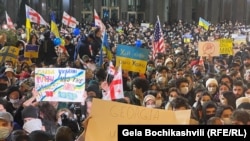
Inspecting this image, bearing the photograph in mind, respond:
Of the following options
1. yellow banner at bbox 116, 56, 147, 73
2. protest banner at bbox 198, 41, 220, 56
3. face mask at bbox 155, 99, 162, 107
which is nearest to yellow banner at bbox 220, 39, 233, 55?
protest banner at bbox 198, 41, 220, 56

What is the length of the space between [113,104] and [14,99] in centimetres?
352

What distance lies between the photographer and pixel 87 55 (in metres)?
13.2

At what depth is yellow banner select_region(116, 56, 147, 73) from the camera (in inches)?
387

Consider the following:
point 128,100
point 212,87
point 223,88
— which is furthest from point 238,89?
point 128,100

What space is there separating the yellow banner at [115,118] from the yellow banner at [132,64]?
494 cm

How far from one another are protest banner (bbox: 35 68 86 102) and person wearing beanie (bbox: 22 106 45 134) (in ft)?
1.25

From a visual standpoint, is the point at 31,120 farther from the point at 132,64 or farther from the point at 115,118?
the point at 132,64

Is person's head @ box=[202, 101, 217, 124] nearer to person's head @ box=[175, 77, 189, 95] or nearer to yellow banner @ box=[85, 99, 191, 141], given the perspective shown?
person's head @ box=[175, 77, 189, 95]

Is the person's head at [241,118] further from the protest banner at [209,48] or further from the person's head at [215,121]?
the protest banner at [209,48]

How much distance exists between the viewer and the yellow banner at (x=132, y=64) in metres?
9.84

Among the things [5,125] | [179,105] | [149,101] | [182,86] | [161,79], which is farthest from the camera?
[161,79]

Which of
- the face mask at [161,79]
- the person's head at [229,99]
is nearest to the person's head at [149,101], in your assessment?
the person's head at [229,99]

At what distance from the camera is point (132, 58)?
9.92 meters

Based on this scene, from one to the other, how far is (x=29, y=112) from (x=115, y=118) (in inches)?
92.5
